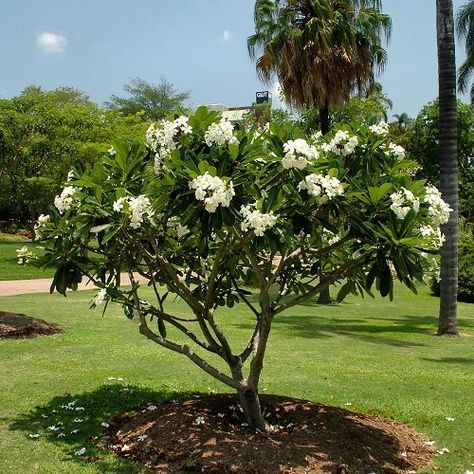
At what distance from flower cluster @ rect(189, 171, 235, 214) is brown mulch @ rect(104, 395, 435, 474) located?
2.02 meters

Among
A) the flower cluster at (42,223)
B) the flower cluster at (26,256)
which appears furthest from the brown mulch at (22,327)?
the flower cluster at (42,223)

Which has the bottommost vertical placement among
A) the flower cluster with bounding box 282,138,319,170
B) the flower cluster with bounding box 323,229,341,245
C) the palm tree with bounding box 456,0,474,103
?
the flower cluster with bounding box 323,229,341,245

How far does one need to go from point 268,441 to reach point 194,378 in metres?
3.06

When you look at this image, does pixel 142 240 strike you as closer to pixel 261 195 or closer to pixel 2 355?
pixel 261 195

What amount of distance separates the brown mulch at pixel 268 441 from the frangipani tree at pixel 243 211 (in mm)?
414

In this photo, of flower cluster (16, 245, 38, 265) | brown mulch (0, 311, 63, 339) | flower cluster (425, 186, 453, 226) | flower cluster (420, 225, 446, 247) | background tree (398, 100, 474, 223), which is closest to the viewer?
flower cluster (420, 225, 446, 247)

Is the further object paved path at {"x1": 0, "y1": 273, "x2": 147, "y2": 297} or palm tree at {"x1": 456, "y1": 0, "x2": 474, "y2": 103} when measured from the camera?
palm tree at {"x1": 456, "y1": 0, "x2": 474, "y2": 103}

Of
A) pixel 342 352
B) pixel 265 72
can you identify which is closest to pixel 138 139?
pixel 342 352

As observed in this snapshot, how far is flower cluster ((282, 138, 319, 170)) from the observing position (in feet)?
13.3

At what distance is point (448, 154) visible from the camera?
1335 centimetres

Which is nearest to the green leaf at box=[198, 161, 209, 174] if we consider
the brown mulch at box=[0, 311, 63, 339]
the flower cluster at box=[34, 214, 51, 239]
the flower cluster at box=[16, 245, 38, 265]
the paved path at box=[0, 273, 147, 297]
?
the flower cluster at box=[34, 214, 51, 239]

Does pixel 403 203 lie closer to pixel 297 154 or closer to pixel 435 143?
pixel 297 154

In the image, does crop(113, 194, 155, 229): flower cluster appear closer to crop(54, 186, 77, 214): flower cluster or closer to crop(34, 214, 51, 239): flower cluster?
crop(54, 186, 77, 214): flower cluster

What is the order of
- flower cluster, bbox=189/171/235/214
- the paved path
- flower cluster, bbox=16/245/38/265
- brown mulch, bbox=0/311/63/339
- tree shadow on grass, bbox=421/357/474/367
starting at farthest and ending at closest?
the paved path < brown mulch, bbox=0/311/63/339 < tree shadow on grass, bbox=421/357/474/367 < flower cluster, bbox=16/245/38/265 < flower cluster, bbox=189/171/235/214
